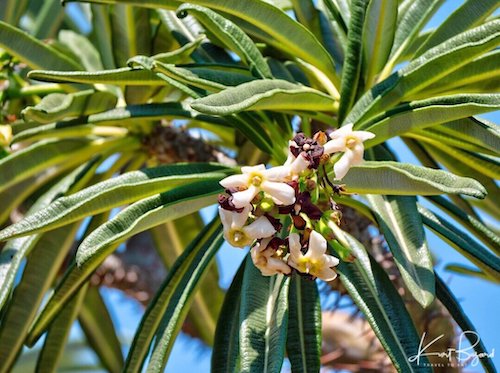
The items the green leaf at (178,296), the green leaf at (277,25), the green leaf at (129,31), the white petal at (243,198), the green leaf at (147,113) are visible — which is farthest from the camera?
the green leaf at (129,31)

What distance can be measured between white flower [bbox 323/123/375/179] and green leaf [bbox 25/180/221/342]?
0.27 m

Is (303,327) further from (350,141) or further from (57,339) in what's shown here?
(57,339)

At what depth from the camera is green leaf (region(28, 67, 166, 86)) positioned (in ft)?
4.25

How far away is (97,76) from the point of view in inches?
51.3

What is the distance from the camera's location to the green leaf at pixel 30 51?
153 cm

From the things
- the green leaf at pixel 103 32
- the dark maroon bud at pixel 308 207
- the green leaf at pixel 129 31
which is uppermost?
the green leaf at pixel 103 32

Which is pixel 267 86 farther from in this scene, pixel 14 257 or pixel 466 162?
Answer: pixel 14 257

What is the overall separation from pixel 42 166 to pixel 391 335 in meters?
0.78

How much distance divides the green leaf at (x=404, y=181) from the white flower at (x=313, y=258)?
0.15 meters

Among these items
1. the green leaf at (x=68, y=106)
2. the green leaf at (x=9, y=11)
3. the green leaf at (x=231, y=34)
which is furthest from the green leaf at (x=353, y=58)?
the green leaf at (x=9, y=11)

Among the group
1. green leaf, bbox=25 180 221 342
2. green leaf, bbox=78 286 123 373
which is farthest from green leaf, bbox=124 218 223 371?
green leaf, bbox=78 286 123 373

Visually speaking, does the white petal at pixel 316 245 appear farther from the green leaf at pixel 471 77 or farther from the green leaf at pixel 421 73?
the green leaf at pixel 471 77

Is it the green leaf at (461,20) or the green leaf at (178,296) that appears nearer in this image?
the green leaf at (178,296)

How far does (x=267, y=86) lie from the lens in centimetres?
124
